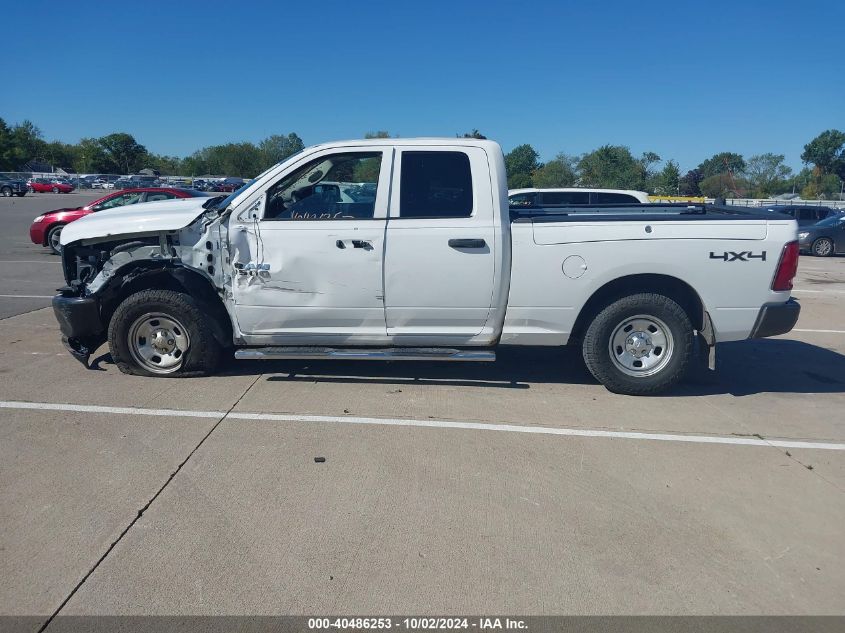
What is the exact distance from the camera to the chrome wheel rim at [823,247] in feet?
63.6

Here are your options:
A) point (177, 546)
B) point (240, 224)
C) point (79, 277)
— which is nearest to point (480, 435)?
point (177, 546)

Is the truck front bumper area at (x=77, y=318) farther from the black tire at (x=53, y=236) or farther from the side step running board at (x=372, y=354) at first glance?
the black tire at (x=53, y=236)

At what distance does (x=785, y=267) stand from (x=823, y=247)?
16533 millimetres

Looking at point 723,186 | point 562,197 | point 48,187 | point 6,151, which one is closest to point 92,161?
point 6,151

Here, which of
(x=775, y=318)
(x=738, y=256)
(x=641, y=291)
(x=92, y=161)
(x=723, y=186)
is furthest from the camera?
(x=92, y=161)

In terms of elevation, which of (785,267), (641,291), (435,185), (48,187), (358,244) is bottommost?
(48,187)

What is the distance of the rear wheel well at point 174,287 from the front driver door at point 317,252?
21 centimetres

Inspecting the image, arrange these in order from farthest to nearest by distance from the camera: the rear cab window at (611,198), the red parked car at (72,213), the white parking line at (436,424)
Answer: the red parked car at (72,213) → the rear cab window at (611,198) → the white parking line at (436,424)

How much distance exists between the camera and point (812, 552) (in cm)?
350

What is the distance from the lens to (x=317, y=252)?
5.53 meters

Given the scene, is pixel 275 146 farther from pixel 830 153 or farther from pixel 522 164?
pixel 830 153

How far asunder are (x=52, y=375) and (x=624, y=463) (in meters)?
5.06

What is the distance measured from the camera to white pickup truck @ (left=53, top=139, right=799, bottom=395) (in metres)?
5.48

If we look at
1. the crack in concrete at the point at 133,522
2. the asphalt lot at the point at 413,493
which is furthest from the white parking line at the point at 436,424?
the crack in concrete at the point at 133,522
